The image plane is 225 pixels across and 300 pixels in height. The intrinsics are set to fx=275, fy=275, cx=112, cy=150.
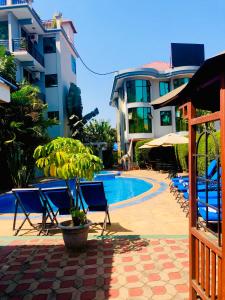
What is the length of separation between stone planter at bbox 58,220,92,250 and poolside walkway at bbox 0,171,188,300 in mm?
163

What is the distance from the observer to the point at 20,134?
1728cm

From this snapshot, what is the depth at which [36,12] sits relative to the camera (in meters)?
23.7

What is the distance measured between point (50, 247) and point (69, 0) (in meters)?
12.2

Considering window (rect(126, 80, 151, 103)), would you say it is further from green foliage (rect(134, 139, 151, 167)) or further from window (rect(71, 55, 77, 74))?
window (rect(71, 55, 77, 74))

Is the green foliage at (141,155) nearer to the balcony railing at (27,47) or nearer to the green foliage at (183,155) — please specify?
the green foliage at (183,155)

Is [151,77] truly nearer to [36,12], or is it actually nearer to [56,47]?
[56,47]

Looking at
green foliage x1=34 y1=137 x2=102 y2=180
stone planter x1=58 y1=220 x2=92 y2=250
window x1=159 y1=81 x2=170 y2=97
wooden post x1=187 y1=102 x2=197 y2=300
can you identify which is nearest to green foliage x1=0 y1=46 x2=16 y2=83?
green foliage x1=34 y1=137 x2=102 y2=180

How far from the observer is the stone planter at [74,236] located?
5.68 metres

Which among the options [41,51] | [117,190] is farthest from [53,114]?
[117,190]

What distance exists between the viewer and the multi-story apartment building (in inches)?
866

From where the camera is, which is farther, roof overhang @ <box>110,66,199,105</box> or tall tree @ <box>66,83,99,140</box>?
roof overhang @ <box>110,66,199,105</box>

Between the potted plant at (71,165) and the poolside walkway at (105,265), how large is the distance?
1.32 ft

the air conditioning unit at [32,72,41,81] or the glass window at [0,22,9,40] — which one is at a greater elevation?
the glass window at [0,22,9,40]

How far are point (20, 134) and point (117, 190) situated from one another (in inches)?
276
